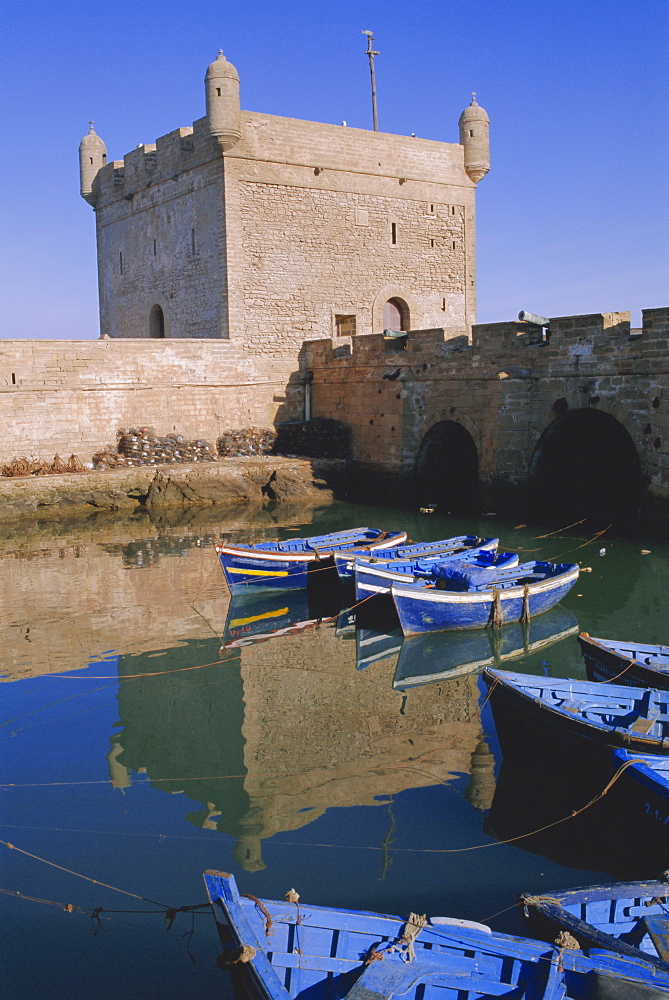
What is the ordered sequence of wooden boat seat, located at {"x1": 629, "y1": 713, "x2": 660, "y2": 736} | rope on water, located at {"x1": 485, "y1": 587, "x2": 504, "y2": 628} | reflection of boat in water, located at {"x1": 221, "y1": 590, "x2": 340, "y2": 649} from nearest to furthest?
wooden boat seat, located at {"x1": 629, "y1": 713, "x2": 660, "y2": 736} → rope on water, located at {"x1": 485, "y1": 587, "x2": 504, "y2": 628} → reflection of boat in water, located at {"x1": 221, "y1": 590, "x2": 340, "y2": 649}

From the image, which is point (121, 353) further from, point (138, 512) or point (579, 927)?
point (579, 927)

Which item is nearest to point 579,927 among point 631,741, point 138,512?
point 631,741

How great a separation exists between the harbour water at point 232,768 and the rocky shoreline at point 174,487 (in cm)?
541

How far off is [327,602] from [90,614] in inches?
126

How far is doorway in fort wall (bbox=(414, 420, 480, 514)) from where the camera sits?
19688 millimetres

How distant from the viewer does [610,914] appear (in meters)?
4.42

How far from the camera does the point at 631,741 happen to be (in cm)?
575

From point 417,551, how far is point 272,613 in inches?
88.7

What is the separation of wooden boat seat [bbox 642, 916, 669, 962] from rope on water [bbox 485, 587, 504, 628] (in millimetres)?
→ 6063

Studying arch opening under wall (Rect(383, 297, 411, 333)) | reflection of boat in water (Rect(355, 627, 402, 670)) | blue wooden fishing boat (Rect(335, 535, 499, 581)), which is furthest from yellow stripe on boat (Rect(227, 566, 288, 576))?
arch opening under wall (Rect(383, 297, 411, 333))

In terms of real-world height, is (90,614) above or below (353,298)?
below

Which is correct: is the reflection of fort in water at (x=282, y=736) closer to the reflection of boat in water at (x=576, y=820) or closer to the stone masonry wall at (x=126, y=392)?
the reflection of boat in water at (x=576, y=820)

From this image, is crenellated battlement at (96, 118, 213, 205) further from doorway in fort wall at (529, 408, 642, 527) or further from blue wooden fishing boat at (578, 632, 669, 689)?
blue wooden fishing boat at (578, 632, 669, 689)

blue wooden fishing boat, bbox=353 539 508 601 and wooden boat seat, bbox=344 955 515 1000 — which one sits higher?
blue wooden fishing boat, bbox=353 539 508 601
